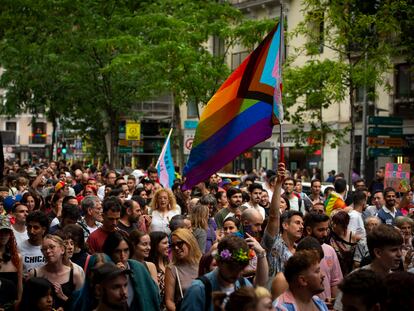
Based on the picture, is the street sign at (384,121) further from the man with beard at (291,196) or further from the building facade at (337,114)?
the man with beard at (291,196)

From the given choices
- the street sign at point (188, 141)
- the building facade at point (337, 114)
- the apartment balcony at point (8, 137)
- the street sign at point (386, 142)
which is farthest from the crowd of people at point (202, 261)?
the apartment balcony at point (8, 137)

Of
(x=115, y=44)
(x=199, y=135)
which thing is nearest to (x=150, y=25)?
(x=115, y=44)

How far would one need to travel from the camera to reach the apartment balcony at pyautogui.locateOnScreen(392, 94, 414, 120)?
1308 inches

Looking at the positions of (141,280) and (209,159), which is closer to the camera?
(141,280)

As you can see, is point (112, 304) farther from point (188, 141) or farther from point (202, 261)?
point (188, 141)

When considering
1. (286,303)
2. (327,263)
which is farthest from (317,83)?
(286,303)

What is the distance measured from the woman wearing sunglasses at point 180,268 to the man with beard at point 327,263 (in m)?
1.17

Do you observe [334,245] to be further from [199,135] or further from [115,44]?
[115,44]

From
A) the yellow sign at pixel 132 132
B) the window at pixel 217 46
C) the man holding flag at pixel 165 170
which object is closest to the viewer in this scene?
the man holding flag at pixel 165 170

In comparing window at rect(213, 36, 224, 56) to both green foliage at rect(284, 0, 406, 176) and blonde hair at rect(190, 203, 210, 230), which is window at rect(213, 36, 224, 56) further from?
blonde hair at rect(190, 203, 210, 230)

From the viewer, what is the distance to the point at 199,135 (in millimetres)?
10312

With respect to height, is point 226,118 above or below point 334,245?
above

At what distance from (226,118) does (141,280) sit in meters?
3.82

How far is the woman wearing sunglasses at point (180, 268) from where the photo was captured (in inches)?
294
